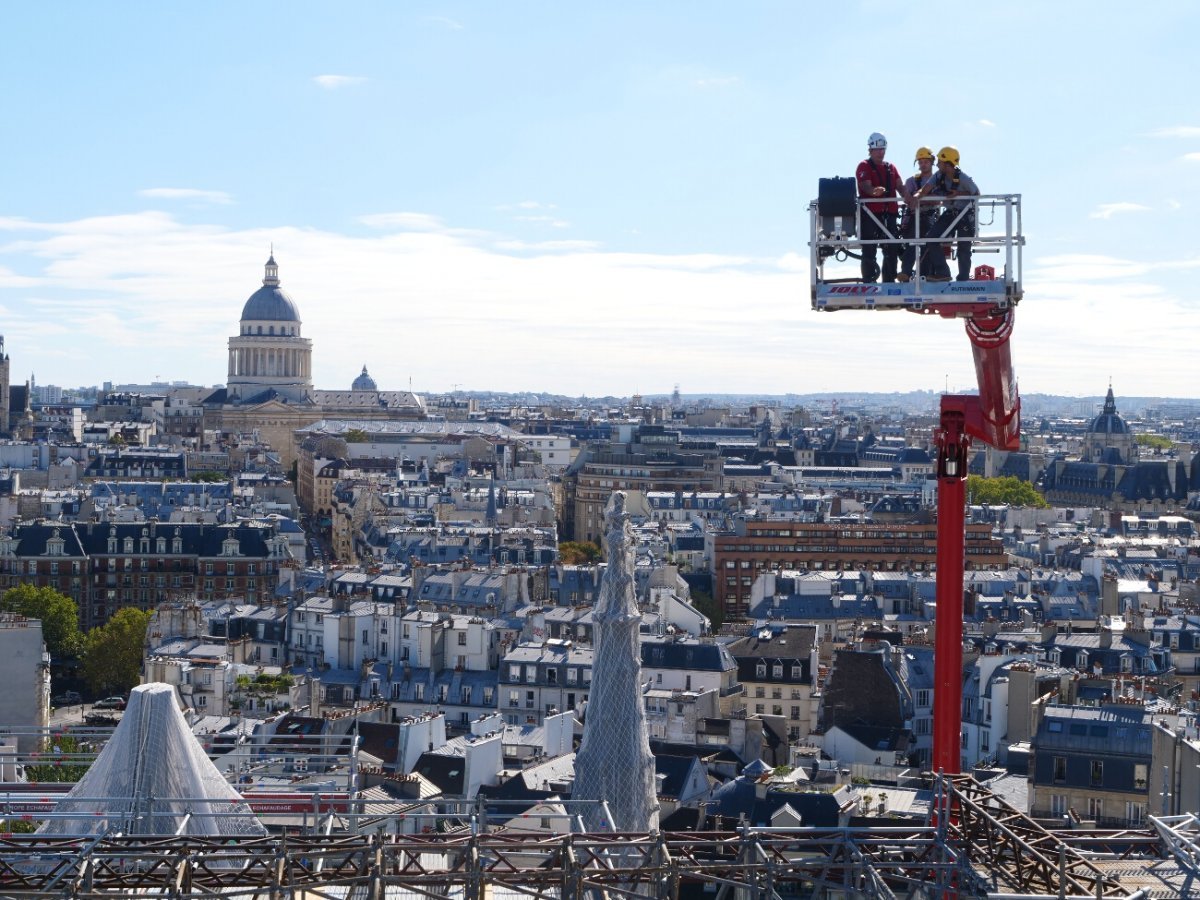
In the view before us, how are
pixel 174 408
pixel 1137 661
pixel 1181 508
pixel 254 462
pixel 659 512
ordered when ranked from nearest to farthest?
1. pixel 1137 661
2. pixel 659 512
3. pixel 1181 508
4. pixel 254 462
5. pixel 174 408

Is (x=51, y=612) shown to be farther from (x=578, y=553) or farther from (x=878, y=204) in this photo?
(x=878, y=204)

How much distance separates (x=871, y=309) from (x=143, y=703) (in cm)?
1007

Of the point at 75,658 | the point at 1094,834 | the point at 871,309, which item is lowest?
the point at 75,658

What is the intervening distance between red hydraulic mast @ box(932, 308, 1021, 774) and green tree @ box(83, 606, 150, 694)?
48.4 meters

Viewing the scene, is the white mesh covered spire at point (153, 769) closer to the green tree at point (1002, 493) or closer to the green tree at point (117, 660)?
the green tree at point (117, 660)

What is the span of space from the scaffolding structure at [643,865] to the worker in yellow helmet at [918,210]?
160 inches

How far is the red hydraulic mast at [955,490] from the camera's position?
52.3 ft

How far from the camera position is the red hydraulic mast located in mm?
15938

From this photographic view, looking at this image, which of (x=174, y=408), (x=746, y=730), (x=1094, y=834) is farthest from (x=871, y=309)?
(x=174, y=408)

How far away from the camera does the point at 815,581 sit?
71.0m

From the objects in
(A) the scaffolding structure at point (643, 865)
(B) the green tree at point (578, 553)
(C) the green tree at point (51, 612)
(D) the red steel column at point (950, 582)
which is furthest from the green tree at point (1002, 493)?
(A) the scaffolding structure at point (643, 865)

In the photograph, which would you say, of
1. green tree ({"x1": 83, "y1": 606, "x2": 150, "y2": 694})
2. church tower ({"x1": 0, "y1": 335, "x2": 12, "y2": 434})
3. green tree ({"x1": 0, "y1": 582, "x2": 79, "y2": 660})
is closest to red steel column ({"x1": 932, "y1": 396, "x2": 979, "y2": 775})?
green tree ({"x1": 83, "y1": 606, "x2": 150, "y2": 694})

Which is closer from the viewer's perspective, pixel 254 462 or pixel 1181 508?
pixel 1181 508

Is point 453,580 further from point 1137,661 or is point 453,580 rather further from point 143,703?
point 143,703
